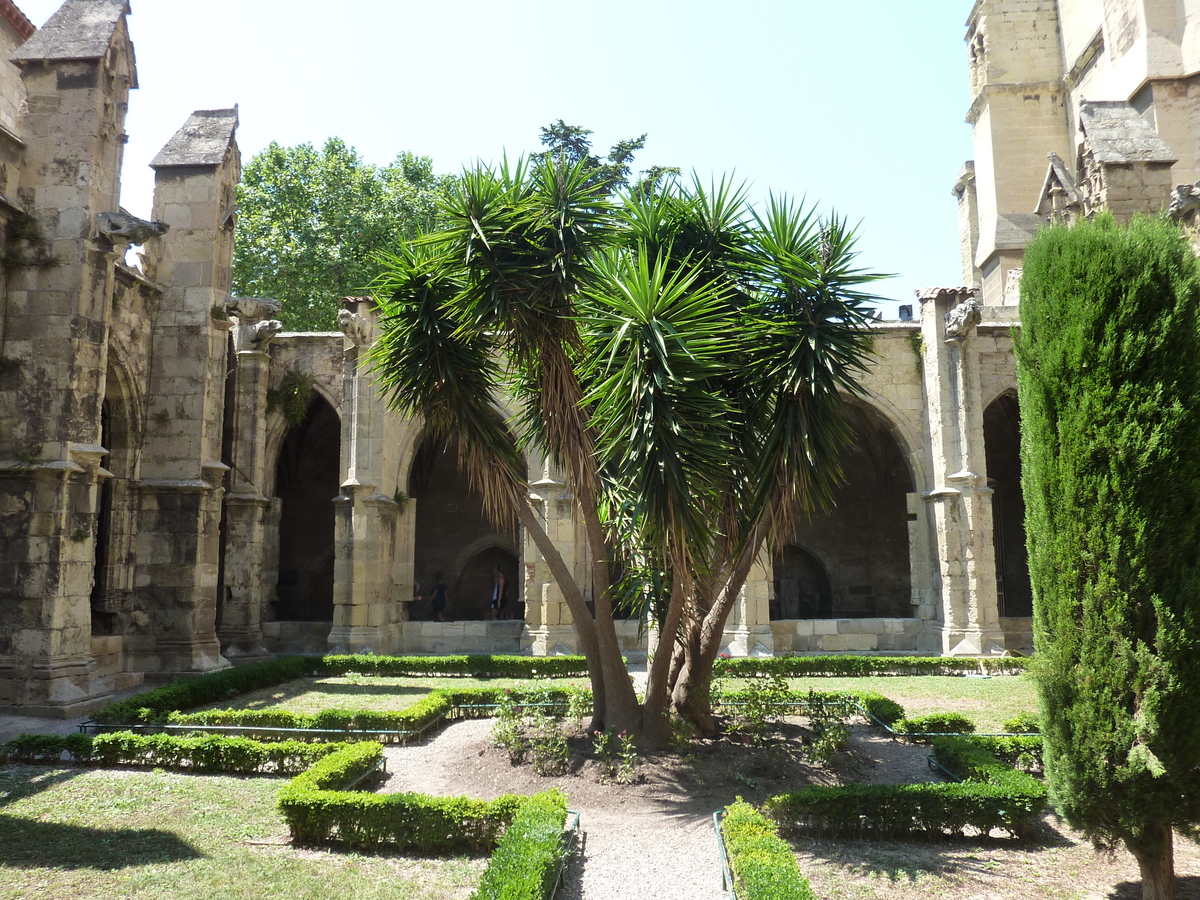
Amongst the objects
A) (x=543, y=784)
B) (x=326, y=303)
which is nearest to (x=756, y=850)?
(x=543, y=784)

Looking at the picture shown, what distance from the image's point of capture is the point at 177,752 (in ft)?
22.9

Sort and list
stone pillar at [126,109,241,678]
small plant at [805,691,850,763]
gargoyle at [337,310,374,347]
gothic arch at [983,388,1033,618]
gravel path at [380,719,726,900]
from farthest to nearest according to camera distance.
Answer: gothic arch at [983,388,1033,618] < gargoyle at [337,310,374,347] < stone pillar at [126,109,241,678] < small plant at [805,691,850,763] < gravel path at [380,719,726,900]

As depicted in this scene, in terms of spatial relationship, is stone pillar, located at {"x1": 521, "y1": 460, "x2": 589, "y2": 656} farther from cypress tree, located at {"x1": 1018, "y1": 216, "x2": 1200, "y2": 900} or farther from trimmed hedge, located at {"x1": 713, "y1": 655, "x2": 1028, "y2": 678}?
cypress tree, located at {"x1": 1018, "y1": 216, "x2": 1200, "y2": 900}

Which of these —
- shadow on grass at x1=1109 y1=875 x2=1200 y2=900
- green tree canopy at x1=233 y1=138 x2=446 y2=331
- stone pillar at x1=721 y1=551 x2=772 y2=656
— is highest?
green tree canopy at x1=233 y1=138 x2=446 y2=331

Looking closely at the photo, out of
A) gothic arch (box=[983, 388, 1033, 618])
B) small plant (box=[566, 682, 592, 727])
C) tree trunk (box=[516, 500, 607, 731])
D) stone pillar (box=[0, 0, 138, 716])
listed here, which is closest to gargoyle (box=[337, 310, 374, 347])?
stone pillar (box=[0, 0, 138, 716])

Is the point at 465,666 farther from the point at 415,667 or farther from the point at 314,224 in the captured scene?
the point at 314,224

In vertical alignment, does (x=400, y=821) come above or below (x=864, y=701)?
below

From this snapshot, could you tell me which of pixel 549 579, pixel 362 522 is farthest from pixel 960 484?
pixel 362 522

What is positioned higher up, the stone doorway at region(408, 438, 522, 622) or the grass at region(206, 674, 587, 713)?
the stone doorway at region(408, 438, 522, 622)

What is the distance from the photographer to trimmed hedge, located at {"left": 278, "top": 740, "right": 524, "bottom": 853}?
5.13 metres

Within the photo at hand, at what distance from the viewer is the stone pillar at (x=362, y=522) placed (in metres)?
14.1

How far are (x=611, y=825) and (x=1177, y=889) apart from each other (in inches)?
127

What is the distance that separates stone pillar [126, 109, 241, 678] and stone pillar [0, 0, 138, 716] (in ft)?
5.15

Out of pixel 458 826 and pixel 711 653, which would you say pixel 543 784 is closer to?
pixel 458 826
